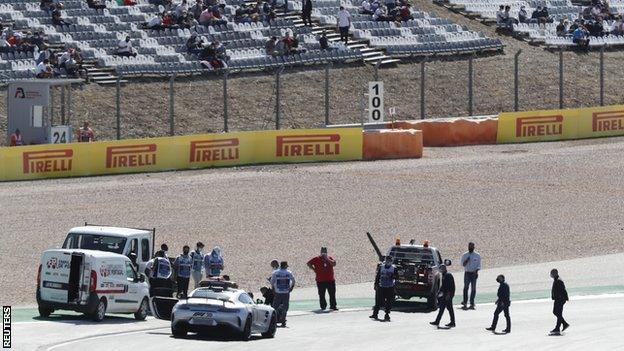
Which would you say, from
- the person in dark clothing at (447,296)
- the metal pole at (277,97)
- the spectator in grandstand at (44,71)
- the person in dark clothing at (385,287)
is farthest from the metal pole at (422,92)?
the person in dark clothing at (447,296)

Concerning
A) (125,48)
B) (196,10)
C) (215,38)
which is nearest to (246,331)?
(125,48)

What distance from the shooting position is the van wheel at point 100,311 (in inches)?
1139

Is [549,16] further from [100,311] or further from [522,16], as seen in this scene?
[100,311]

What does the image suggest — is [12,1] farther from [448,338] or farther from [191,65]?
[448,338]

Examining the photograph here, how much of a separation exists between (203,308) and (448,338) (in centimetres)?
467

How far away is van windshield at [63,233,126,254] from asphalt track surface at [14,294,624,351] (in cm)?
154

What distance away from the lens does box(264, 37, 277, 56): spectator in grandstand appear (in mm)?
57438

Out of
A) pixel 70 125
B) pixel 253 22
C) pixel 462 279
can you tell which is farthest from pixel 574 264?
pixel 253 22

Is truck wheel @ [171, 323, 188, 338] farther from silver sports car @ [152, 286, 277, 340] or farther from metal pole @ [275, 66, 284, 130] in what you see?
metal pole @ [275, 66, 284, 130]

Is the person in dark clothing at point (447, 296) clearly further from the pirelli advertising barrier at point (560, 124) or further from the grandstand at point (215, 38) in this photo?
the pirelli advertising barrier at point (560, 124)

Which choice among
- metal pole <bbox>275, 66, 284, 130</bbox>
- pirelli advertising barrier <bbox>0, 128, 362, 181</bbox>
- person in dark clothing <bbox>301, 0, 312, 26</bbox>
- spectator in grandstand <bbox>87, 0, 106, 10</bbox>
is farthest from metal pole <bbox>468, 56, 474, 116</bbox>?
spectator in grandstand <bbox>87, 0, 106, 10</bbox>

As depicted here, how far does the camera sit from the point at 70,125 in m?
49.4

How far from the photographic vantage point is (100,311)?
2906 centimetres

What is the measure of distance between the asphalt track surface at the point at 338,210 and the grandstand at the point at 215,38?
691 centimetres
